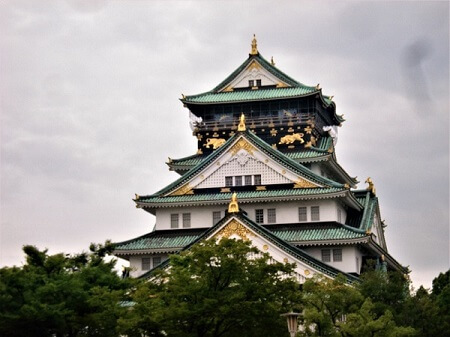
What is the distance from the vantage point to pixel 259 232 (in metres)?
62.0

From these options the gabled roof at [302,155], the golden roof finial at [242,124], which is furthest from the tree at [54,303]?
the gabled roof at [302,155]

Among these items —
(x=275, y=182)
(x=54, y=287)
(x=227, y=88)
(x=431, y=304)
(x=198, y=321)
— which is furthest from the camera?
(x=227, y=88)

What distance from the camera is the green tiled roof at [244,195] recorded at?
66562 millimetres

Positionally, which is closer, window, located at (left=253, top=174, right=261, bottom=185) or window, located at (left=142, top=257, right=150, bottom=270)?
window, located at (left=142, top=257, right=150, bottom=270)

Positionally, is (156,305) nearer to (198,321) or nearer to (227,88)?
(198,321)

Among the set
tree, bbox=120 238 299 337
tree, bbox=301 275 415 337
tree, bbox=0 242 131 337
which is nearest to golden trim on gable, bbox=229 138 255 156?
tree, bbox=301 275 415 337

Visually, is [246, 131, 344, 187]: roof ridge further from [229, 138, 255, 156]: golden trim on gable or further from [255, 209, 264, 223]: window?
[255, 209, 264, 223]: window

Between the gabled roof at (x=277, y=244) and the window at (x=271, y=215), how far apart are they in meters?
6.05

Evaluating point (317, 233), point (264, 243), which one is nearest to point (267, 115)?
point (317, 233)

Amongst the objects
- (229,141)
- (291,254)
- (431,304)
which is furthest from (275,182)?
(431,304)

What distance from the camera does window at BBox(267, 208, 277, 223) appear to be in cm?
6838

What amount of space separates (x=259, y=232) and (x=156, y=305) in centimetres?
1426

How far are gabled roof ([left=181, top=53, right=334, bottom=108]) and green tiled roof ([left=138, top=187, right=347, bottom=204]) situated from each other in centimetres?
943

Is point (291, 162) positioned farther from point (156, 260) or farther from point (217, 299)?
point (217, 299)
